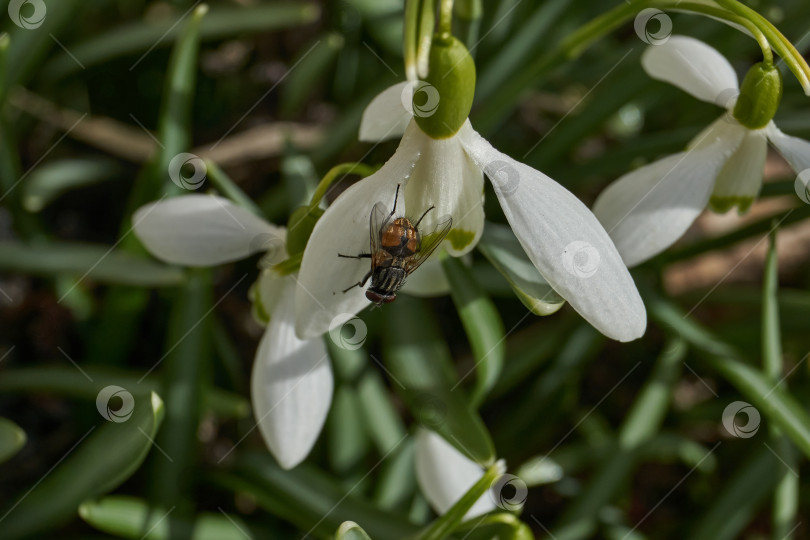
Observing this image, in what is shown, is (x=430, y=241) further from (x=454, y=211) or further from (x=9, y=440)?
(x=9, y=440)

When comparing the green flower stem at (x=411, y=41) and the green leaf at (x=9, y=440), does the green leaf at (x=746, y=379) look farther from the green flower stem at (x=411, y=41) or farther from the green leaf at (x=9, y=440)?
the green leaf at (x=9, y=440)

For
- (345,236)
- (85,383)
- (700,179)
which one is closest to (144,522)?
(85,383)

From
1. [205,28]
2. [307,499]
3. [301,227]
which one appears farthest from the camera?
[205,28]

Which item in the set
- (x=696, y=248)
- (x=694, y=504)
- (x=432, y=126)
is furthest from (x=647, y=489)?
(x=432, y=126)

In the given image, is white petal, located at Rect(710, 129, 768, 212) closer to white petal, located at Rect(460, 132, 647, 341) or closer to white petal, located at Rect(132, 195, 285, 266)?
white petal, located at Rect(460, 132, 647, 341)

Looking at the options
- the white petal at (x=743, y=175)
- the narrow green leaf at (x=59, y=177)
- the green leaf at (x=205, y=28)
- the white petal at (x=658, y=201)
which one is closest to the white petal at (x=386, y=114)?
the white petal at (x=658, y=201)
